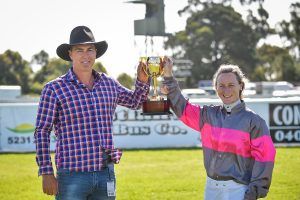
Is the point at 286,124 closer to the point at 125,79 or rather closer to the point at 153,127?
the point at 153,127

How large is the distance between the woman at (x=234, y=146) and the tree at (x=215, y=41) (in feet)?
202

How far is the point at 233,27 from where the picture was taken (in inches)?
2677

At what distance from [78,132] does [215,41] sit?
211 ft

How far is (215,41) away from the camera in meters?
68.0

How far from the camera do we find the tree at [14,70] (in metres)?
67.2

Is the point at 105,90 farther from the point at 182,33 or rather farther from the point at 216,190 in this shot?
the point at 182,33

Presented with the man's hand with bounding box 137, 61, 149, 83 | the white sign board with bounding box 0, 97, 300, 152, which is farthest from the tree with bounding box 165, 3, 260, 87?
the man's hand with bounding box 137, 61, 149, 83

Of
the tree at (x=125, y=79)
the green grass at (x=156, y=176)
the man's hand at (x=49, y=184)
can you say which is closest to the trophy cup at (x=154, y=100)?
the man's hand at (x=49, y=184)

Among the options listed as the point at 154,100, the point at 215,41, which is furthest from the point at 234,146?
the point at 215,41

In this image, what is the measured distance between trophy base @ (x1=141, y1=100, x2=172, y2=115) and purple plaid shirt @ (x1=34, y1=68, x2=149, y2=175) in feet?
1.58

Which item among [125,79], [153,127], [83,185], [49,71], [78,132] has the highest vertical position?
[78,132]

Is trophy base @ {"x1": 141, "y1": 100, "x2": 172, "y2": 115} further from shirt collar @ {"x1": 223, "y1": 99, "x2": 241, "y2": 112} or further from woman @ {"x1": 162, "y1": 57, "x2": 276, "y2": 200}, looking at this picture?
shirt collar @ {"x1": 223, "y1": 99, "x2": 241, "y2": 112}

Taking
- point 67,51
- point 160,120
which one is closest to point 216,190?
point 67,51

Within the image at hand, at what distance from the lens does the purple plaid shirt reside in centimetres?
445
